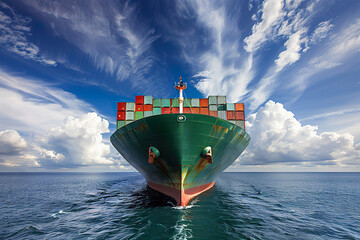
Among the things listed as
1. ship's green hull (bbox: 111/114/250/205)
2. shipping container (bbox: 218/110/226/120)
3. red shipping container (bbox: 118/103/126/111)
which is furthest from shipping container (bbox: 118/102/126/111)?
shipping container (bbox: 218/110/226/120)

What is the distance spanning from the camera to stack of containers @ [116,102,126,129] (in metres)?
20.0

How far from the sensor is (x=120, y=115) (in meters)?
20.3

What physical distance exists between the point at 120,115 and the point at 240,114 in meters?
15.5

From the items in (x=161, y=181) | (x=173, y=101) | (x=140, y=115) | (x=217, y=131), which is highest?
(x=173, y=101)

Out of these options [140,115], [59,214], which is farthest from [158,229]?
[140,115]

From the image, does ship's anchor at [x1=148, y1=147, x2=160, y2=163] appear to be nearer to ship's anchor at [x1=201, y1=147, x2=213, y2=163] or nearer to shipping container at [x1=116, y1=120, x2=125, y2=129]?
ship's anchor at [x1=201, y1=147, x2=213, y2=163]

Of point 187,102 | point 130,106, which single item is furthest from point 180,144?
point 130,106

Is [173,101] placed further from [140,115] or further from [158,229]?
[158,229]

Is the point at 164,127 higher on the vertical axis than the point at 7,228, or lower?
higher

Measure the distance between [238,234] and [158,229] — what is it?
4345 millimetres

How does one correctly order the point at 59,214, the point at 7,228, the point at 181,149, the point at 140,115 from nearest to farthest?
the point at 7,228 < the point at 181,149 < the point at 59,214 < the point at 140,115

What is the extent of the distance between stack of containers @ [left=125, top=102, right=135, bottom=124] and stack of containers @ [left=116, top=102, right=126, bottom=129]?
391mm

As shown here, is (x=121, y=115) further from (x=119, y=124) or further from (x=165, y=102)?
(x=165, y=102)

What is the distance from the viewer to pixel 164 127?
11.8 meters
